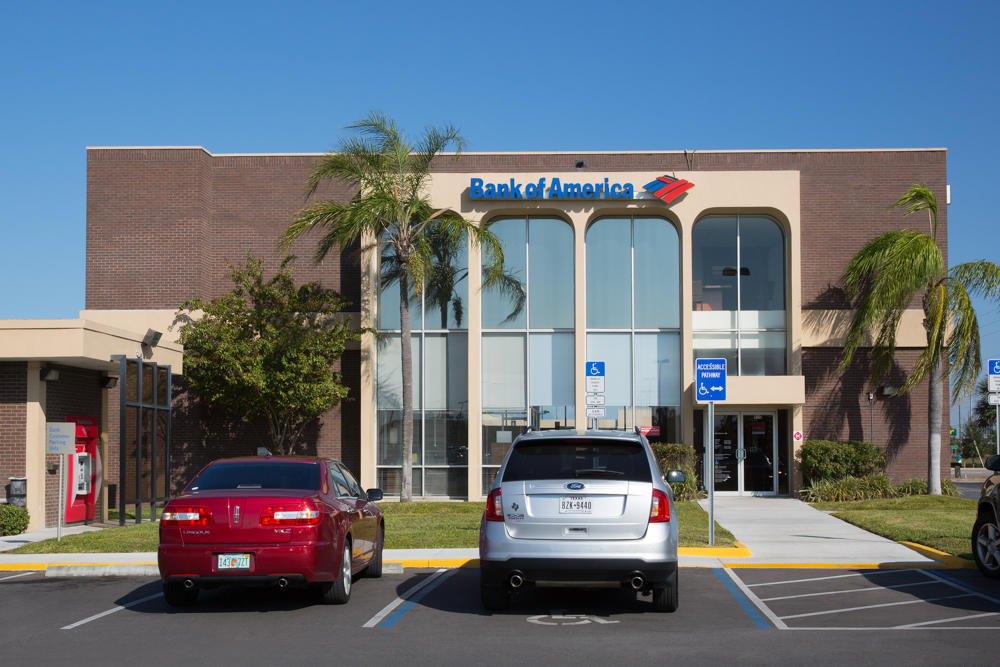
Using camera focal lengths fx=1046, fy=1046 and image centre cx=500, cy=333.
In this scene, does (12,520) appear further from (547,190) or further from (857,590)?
(547,190)

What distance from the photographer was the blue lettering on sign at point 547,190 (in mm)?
27625

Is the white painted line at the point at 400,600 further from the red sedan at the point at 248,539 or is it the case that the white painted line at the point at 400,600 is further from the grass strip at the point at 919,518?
the grass strip at the point at 919,518

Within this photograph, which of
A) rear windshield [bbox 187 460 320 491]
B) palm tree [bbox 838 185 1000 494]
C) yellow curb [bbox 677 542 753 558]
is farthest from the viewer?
palm tree [bbox 838 185 1000 494]

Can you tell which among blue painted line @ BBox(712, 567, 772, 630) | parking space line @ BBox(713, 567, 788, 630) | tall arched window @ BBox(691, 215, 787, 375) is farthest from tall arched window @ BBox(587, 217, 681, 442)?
parking space line @ BBox(713, 567, 788, 630)

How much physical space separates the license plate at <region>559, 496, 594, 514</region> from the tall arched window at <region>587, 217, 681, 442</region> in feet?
59.5

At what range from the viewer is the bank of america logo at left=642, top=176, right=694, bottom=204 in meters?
27.5

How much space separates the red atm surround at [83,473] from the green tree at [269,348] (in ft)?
14.1

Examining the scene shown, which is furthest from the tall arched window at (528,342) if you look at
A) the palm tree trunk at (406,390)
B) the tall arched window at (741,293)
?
the tall arched window at (741,293)

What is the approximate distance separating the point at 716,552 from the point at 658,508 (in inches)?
224

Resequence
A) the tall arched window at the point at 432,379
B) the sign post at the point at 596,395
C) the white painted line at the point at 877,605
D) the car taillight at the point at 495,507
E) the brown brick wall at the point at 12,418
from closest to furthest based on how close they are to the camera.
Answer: the car taillight at the point at 495,507 → the white painted line at the point at 877,605 → the sign post at the point at 596,395 → the brown brick wall at the point at 12,418 → the tall arched window at the point at 432,379


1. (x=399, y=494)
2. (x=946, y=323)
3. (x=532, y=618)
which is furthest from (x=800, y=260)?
(x=532, y=618)

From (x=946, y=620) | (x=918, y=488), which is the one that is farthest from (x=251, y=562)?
(x=918, y=488)

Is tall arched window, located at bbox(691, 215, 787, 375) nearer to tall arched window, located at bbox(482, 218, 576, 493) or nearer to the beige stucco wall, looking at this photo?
the beige stucco wall

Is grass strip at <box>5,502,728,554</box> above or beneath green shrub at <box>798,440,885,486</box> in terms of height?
beneath
